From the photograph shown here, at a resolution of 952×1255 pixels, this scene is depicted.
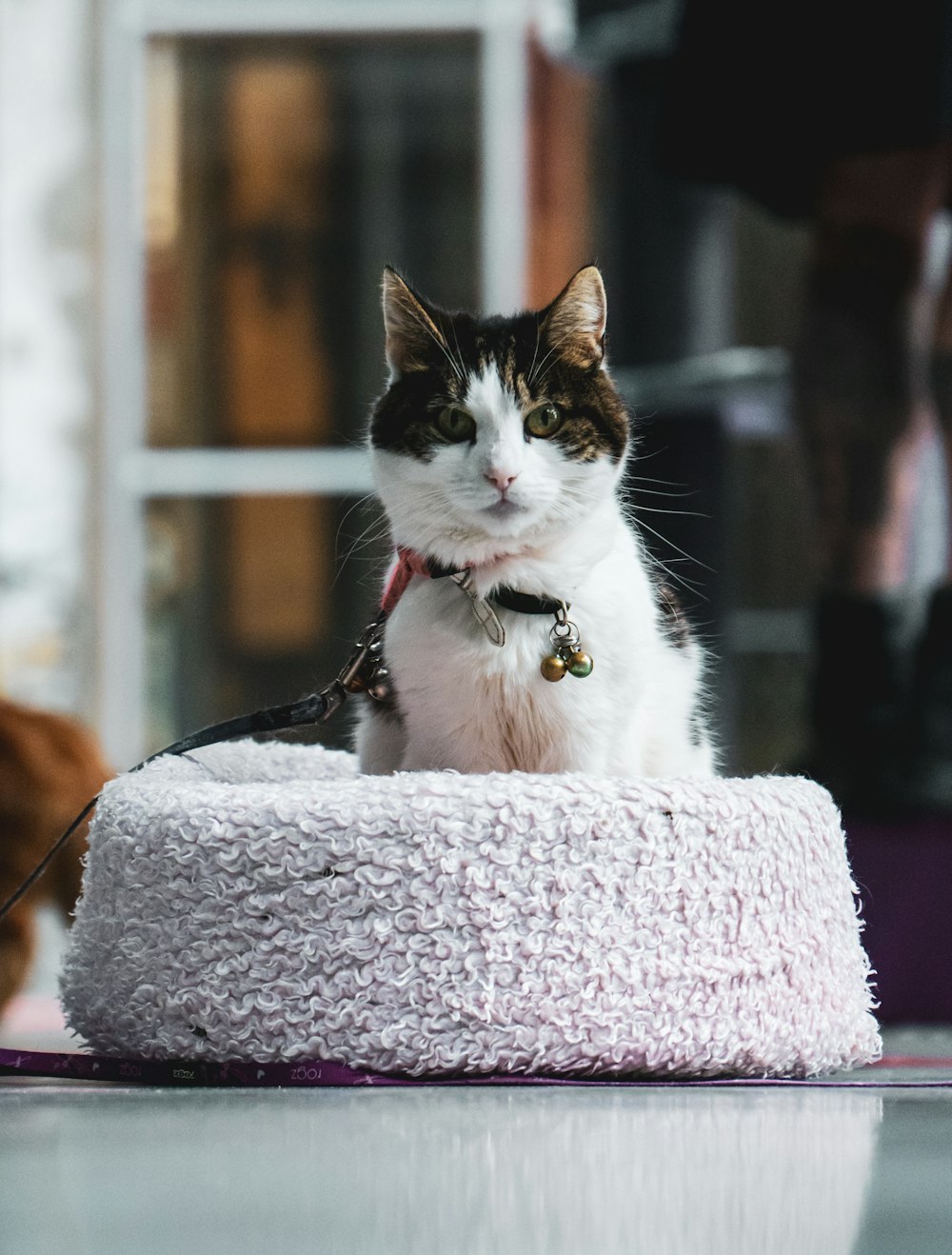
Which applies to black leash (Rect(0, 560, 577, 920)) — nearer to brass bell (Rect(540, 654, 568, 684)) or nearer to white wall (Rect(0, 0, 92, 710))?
brass bell (Rect(540, 654, 568, 684))

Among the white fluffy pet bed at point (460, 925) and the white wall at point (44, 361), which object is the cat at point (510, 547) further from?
the white wall at point (44, 361)

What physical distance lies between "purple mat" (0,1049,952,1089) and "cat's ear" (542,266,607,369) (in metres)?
0.39

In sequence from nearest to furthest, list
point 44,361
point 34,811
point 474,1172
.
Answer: point 474,1172 → point 34,811 → point 44,361

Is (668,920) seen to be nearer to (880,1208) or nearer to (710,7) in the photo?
(880,1208)

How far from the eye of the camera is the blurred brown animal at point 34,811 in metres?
1.66

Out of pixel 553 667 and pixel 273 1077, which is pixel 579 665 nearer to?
pixel 553 667

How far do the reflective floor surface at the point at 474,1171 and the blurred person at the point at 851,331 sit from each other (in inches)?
50.3

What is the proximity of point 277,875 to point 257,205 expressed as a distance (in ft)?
9.82

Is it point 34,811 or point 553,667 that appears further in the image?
point 34,811

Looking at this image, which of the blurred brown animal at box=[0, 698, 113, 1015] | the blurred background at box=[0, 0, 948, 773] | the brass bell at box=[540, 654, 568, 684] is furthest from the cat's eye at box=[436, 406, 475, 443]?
the blurred background at box=[0, 0, 948, 773]

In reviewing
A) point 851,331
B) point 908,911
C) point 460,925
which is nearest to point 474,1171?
point 460,925

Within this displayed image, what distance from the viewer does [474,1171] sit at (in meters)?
0.60

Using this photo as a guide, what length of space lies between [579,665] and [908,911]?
47.5 inches

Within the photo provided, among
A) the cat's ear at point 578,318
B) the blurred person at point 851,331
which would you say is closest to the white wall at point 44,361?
the blurred person at point 851,331
